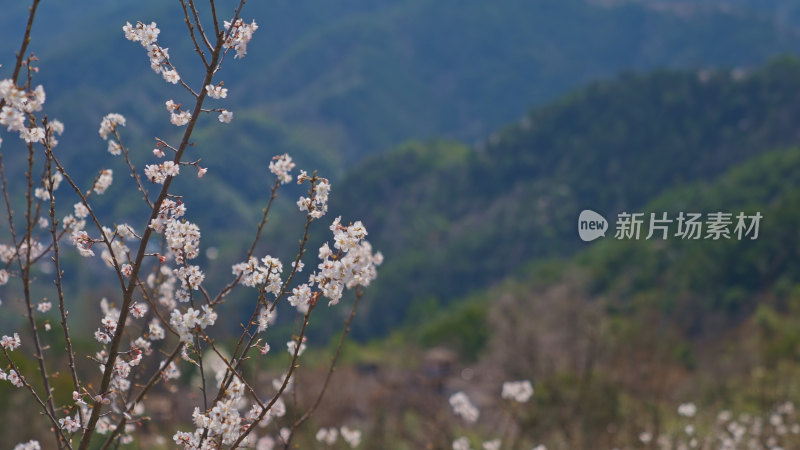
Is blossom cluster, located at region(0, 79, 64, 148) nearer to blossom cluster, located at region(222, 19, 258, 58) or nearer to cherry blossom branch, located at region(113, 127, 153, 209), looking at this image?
cherry blossom branch, located at region(113, 127, 153, 209)

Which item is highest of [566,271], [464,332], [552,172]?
[552,172]

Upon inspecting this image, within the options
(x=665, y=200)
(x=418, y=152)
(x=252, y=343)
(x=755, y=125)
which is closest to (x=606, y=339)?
(x=252, y=343)

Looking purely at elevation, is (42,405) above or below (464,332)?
below

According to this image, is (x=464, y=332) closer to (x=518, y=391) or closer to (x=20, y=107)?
(x=518, y=391)

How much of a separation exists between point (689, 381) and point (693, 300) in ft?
63.2

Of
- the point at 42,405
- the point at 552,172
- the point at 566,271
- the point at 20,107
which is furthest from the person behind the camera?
the point at 552,172

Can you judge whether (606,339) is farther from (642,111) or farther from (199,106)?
(642,111)
